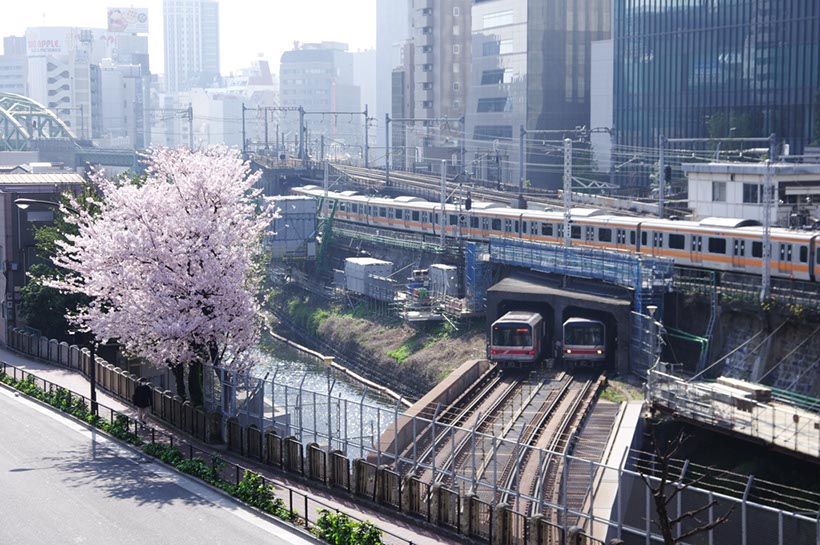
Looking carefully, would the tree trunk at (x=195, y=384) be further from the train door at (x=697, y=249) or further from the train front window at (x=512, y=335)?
the train door at (x=697, y=249)

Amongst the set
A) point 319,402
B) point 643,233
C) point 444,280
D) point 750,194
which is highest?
point 750,194

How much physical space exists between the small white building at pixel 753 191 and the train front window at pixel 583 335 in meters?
10.2

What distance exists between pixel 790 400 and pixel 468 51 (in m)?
96.9

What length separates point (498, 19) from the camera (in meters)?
108

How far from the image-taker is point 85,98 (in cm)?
19875

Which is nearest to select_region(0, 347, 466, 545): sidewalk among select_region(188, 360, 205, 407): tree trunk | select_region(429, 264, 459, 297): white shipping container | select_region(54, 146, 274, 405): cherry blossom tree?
select_region(188, 360, 205, 407): tree trunk

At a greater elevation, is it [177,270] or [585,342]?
[177,270]

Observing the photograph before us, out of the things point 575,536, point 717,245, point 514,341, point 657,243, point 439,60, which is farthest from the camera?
point 439,60

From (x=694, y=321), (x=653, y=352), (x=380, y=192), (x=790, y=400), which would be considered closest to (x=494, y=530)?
(x=790, y=400)

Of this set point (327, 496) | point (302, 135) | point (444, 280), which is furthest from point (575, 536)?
point (302, 135)

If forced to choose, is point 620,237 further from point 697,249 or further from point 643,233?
point 697,249

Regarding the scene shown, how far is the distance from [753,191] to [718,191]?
2523 millimetres

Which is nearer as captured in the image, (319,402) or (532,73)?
(319,402)

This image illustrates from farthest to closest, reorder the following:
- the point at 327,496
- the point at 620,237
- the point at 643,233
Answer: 1. the point at 620,237
2. the point at 643,233
3. the point at 327,496
